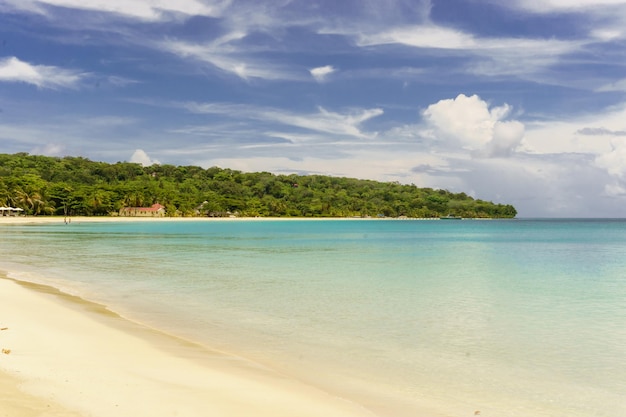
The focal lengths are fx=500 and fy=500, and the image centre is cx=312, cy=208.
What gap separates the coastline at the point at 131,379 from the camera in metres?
5.93

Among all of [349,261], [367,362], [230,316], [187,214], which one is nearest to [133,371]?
[367,362]

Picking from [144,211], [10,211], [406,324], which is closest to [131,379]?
[406,324]

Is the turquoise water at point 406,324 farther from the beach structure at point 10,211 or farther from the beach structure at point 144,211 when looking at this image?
the beach structure at point 144,211

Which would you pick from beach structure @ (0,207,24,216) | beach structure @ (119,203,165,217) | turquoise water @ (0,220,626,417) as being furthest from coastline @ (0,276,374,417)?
beach structure @ (119,203,165,217)

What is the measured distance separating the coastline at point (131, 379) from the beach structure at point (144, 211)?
15031 centimetres

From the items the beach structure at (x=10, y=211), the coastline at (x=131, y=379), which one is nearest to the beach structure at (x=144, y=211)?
the beach structure at (x=10, y=211)

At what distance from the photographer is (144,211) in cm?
15575

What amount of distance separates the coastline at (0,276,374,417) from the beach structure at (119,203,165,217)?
493 ft

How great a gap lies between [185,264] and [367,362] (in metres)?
20.1

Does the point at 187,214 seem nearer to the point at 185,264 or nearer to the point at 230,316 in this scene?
the point at 185,264

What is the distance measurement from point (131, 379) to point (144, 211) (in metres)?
157

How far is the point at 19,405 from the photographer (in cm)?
561

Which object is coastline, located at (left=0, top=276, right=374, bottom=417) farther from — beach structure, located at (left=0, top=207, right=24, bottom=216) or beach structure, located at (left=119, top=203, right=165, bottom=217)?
beach structure, located at (left=119, top=203, right=165, bottom=217)

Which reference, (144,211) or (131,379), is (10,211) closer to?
(144,211)
